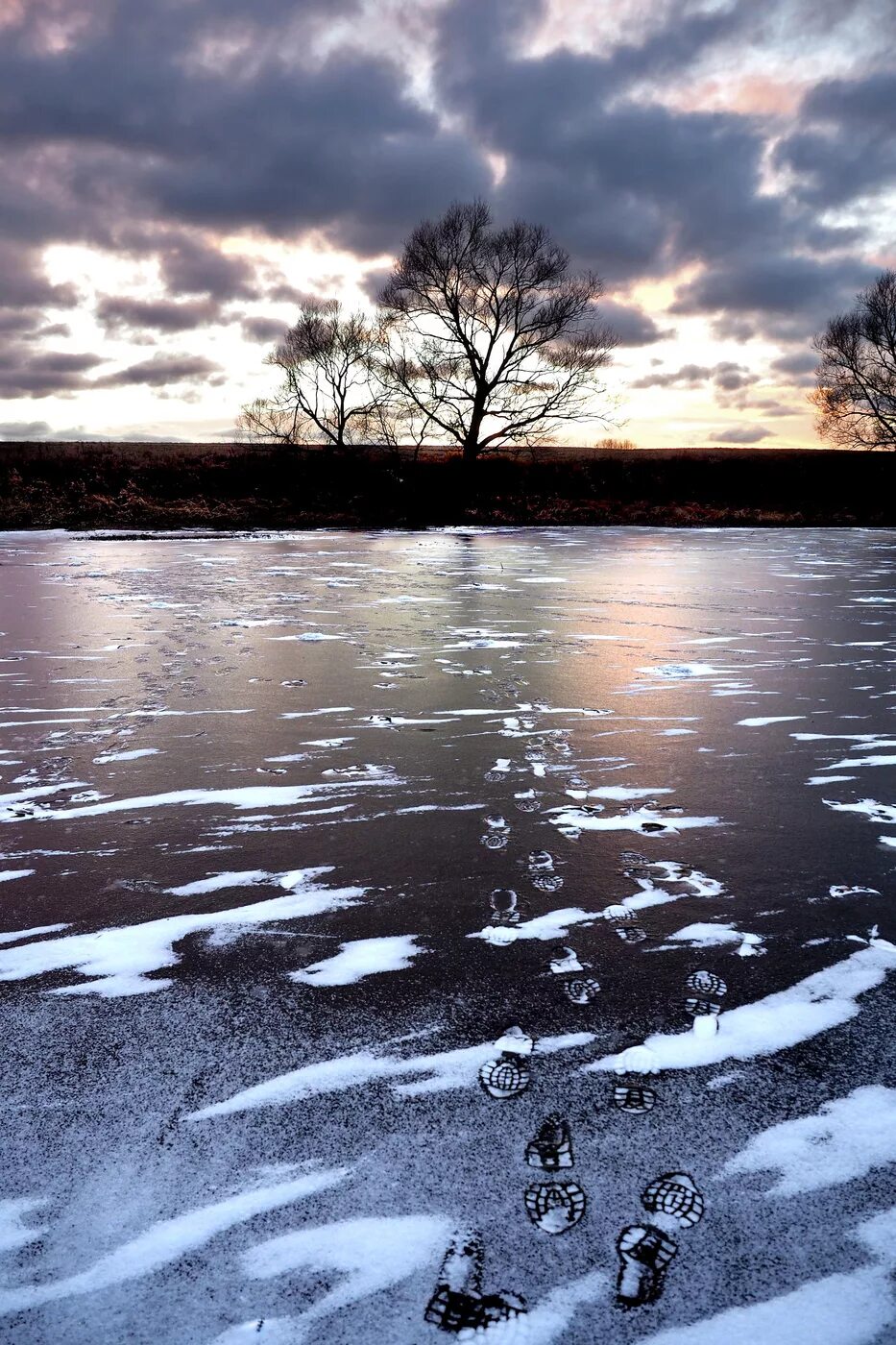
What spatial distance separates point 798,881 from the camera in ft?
7.95

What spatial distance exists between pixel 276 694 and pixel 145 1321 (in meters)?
3.59

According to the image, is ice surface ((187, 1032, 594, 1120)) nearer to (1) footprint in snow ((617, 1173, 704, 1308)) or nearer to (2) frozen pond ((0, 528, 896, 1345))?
(2) frozen pond ((0, 528, 896, 1345))

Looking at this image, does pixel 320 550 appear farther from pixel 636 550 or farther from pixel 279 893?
pixel 279 893

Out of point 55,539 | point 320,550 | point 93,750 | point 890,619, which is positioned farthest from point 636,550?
point 93,750

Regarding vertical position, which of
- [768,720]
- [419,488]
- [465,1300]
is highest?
[419,488]

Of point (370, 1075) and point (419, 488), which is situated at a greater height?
point (419, 488)

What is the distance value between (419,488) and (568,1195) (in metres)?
27.2

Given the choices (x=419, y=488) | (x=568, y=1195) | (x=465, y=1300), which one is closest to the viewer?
(x=465, y=1300)

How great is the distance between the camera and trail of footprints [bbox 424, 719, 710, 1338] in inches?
48.2

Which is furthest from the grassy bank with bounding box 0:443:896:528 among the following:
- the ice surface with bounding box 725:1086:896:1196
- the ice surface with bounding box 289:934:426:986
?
the ice surface with bounding box 725:1086:896:1196

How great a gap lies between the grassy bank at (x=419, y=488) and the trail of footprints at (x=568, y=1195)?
2072cm

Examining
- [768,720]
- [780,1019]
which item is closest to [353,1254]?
[780,1019]

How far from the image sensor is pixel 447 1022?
5.98 ft

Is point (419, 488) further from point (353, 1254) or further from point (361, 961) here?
point (353, 1254)
